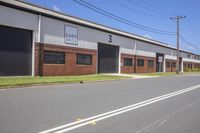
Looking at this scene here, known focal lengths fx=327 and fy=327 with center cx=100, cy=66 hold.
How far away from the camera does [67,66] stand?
113 ft

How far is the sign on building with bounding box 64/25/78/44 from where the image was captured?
34144mm

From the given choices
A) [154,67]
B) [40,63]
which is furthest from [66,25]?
[154,67]

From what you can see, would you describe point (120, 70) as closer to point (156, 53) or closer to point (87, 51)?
point (87, 51)

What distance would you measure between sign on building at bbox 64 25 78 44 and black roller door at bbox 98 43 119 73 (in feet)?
22.9

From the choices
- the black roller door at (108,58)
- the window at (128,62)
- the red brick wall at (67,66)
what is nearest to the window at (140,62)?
the window at (128,62)

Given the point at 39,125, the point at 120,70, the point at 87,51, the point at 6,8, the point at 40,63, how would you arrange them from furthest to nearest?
the point at 120,70 < the point at 87,51 < the point at 40,63 < the point at 6,8 < the point at 39,125

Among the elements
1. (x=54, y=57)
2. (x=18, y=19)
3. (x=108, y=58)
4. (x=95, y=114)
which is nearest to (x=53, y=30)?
(x=54, y=57)

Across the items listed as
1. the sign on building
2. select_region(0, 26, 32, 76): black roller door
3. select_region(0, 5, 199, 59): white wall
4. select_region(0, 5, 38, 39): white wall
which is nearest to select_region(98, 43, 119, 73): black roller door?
select_region(0, 5, 199, 59): white wall

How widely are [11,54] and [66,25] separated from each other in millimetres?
8475

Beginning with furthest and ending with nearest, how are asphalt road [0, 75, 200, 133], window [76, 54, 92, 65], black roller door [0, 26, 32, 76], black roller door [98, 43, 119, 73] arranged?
black roller door [98, 43, 119, 73], window [76, 54, 92, 65], black roller door [0, 26, 32, 76], asphalt road [0, 75, 200, 133]

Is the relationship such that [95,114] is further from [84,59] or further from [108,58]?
[108,58]

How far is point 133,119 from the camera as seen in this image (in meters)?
9.14

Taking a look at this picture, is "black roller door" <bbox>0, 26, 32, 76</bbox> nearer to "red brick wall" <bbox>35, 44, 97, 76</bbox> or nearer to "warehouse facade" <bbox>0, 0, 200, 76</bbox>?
"warehouse facade" <bbox>0, 0, 200, 76</bbox>

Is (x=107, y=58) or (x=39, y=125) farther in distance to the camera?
(x=107, y=58)
